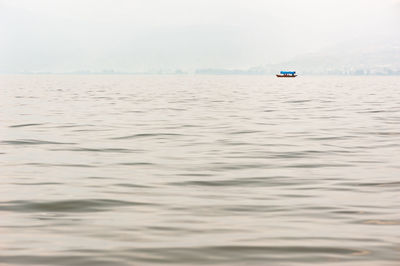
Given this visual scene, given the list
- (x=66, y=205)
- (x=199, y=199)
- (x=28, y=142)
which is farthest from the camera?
(x=28, y=142)

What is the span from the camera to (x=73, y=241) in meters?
8.23

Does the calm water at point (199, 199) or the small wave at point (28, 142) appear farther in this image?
the small wave at point (28, 142)

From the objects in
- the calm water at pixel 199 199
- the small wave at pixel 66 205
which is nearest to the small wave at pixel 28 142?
the calm water at pixel 199 199

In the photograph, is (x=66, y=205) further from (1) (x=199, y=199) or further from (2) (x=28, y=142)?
(2) (x=28, y=142)

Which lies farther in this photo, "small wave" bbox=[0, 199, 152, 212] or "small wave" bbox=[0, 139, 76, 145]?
"small wave" bbox=[0, 139, 76, 145]

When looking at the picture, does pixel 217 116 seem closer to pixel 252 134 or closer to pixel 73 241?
pixel 252 134

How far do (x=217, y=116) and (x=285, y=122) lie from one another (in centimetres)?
544

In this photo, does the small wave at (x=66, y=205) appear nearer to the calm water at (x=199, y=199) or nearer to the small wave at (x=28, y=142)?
the calm water at (x=199, y=199)

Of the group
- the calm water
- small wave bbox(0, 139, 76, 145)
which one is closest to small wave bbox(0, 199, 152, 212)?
→ the calm water

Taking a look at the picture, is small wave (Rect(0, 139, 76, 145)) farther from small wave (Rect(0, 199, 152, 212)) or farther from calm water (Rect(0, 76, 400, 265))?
small wave (Rect(0, 199, 152, 212))

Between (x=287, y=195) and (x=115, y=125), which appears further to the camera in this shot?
(x=115, y=125)

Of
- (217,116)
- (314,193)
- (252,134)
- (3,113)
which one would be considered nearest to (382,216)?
(314,193)

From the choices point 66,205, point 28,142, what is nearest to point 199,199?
point 66,205

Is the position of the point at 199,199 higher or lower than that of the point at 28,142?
higher
